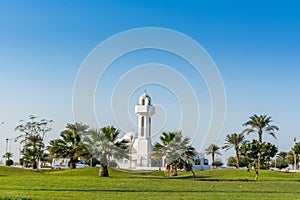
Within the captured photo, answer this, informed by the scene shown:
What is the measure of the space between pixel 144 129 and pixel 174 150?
1155 inches

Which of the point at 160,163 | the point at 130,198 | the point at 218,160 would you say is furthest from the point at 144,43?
the point at 218,160

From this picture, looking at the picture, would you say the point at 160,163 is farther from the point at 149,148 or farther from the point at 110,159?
the point at 110,159

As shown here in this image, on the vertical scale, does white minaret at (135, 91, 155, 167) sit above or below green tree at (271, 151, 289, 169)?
above

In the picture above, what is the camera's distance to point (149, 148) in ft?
245

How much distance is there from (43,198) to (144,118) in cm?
5586

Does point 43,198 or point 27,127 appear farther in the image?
point 27,127

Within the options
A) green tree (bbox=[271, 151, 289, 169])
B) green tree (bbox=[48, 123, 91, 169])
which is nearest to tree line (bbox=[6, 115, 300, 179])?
green tree (bbox=[48, 123, 91, 169])

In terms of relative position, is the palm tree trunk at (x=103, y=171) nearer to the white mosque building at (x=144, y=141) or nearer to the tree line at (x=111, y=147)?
the tree line at (x=111, y=147)

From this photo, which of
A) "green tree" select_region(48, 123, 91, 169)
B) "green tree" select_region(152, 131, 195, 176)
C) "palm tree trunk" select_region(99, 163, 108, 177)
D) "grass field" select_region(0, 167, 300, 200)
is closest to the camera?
"grass field" select_region(0, 167, 300, 200)

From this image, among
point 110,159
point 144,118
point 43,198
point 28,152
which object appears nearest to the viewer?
point 43,198

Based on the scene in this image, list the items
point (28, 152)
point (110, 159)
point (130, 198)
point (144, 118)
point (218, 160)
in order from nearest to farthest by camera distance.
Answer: point (130, 198), point (110, 159), point (28, 152), point (144, 118), point (218, 160)

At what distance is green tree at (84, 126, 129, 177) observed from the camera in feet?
133

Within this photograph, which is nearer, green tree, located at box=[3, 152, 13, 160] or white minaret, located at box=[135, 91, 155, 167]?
white minaret, located at box=[135, 91, 155, 167]

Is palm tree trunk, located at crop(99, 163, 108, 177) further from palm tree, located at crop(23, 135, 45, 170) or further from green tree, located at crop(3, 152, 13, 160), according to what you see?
green tree, located at crop(3, 152, 13, 160)
